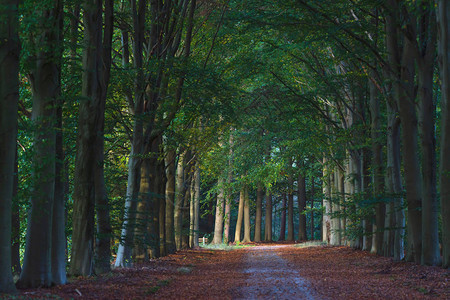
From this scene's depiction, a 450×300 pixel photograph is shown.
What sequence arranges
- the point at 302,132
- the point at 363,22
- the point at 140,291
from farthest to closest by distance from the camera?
the point at 302,132, the point at 363,22, the point at 140,291

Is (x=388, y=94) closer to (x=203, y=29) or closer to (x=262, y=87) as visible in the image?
(x=203, y=29)

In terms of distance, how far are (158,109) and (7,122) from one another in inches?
385

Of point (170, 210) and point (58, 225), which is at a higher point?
point (170, 210)

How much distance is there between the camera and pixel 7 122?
8000 millimetres

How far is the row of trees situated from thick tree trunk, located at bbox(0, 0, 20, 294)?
0.06 feet

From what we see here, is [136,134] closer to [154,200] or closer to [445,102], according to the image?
[154,200]

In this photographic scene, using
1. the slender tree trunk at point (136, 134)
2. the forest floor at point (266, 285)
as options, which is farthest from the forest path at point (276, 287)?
the slender tree trunk at point (136, 134)

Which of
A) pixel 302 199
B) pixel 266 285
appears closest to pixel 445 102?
pixel 266 285

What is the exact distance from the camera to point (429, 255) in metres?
13.7

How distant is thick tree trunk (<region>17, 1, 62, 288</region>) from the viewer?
9.20m

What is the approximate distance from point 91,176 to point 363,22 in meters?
9.22

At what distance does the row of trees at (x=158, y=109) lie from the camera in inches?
368

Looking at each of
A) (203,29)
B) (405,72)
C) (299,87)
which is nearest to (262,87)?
(299,87)

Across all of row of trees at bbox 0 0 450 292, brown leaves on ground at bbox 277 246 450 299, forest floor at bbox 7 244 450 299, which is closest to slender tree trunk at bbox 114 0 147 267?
row of trees at bbox 0 0 450 292
